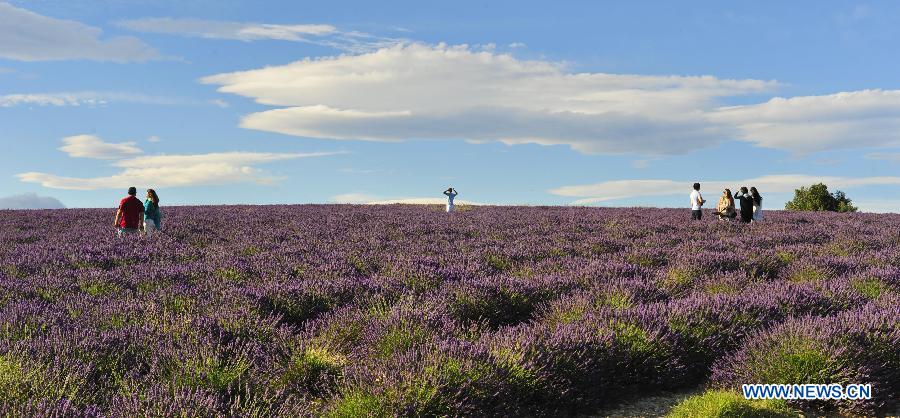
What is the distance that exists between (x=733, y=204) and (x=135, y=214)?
610 inches

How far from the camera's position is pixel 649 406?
455 cm

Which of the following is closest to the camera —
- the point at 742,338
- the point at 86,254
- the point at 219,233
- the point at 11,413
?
the point at 11,413

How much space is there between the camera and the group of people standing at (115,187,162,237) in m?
14.0

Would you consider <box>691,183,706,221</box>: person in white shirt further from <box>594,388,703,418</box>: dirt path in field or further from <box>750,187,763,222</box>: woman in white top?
<box>594,388,703,418</box>: dirt path in field

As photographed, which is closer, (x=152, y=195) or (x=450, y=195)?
(x=152, y=195)

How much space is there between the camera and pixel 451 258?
9633 millimetres

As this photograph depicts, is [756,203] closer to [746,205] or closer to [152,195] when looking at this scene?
[746,205]

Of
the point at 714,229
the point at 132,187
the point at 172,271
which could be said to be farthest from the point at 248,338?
the point at 714,229

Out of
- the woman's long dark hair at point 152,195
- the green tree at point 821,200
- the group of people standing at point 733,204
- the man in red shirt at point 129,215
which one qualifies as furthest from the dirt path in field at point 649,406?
the green tree at point 821,200

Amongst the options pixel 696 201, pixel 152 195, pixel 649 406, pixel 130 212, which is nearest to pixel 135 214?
pixel 130 212

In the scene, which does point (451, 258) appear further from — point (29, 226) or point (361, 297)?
point (29, 226)

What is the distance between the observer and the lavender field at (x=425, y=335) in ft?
12.6

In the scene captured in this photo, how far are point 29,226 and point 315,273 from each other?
1354 cm

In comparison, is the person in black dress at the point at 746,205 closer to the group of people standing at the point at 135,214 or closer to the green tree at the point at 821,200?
the group of people standing at the point at 135,214
